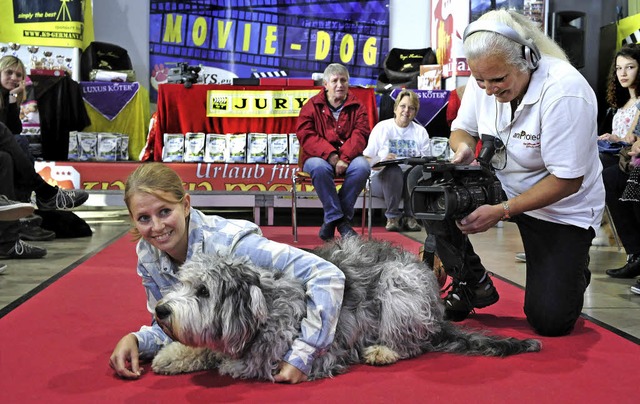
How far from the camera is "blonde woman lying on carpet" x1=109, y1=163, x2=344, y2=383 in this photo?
2139 mm

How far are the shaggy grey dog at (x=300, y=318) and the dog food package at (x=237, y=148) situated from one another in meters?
4.96

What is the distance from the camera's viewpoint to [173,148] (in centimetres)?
754

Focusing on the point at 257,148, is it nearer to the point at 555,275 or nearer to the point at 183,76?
the point at 183,76

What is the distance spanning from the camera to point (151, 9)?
10.2 metres

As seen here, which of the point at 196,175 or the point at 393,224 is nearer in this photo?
the point at 393,224

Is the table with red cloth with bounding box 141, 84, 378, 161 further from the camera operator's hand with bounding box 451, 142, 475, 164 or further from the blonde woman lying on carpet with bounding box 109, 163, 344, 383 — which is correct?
the blonde woman lying on carpet with bounding box 109, 163, 344, 383

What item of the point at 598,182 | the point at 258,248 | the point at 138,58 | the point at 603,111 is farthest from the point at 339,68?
the point at 138,58

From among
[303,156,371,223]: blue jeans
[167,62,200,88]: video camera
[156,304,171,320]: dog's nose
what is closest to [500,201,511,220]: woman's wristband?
[156,304,171,320]: dog's nose

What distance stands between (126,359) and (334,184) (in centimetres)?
357

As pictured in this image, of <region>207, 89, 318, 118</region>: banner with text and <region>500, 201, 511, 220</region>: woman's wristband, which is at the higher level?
<region>207, 89, 318, 118</region>: banner with text

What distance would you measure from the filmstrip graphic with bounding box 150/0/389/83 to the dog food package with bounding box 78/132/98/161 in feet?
9.07

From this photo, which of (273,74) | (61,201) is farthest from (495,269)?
(273,74)

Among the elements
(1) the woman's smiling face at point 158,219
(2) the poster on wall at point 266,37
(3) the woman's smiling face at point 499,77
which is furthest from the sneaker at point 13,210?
(2) the poster on wall at point 266,37

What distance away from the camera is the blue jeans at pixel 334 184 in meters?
5.68
